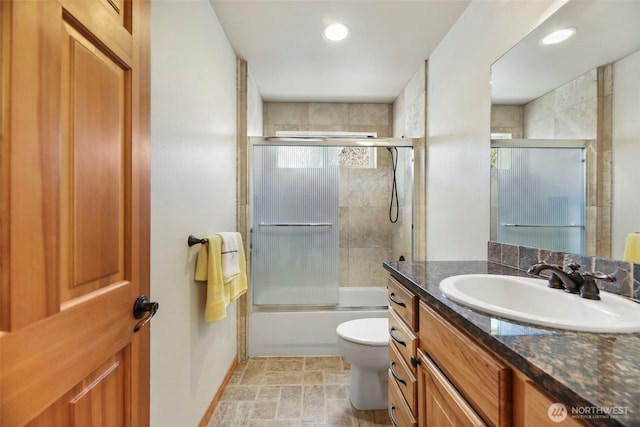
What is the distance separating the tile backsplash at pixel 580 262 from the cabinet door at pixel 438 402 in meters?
0.63

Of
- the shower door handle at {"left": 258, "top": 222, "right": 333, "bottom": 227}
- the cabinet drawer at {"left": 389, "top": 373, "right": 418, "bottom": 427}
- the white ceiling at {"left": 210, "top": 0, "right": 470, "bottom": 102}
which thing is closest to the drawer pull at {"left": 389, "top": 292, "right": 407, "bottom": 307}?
the cabinet drawer at {"left": 389, "top": 373, "right": 418, "bottom": 427}

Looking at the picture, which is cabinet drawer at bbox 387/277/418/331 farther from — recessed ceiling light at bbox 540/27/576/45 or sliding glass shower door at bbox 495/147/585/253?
recessed ceiling light at bbox 540/27/576/45

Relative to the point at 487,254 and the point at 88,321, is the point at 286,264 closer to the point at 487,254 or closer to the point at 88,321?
the point at 487,254

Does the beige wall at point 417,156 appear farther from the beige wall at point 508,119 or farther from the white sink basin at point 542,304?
the white sink basin at point 542,304

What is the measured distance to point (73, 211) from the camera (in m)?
0.60

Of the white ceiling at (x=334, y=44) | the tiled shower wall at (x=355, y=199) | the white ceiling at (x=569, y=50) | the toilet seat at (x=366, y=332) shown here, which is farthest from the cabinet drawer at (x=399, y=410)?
the white ceiling at (x=334, y=44)

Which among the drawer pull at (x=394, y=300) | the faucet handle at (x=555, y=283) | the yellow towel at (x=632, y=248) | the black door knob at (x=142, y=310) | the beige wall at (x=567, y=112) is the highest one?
the beige wall at (x=567, y=112)

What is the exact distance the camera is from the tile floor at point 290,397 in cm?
167

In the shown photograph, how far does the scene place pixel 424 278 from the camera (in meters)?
1.14

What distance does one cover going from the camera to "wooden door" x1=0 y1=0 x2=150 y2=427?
0.46m

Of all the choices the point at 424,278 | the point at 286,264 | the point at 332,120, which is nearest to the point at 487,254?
the point at 424,278

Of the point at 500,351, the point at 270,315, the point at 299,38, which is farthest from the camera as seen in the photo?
the point at 270,315

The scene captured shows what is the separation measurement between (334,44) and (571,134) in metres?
1.64

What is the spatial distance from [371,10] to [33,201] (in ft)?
6.39
